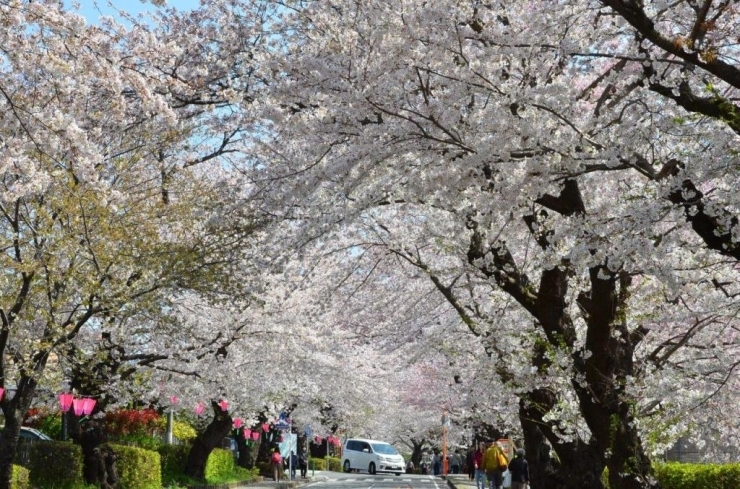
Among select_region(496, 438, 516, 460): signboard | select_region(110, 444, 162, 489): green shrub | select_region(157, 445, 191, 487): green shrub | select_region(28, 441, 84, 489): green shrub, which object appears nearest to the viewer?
select_region(28, 441, 84, 489): green shrub

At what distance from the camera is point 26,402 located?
40.4 ft

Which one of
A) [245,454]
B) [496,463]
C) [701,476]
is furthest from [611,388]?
[245,454]

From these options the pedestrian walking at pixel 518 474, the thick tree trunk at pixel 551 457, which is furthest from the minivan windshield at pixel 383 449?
the thick tree trunk at pixel 551 457

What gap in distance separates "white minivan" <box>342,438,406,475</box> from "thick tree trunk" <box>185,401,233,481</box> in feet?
71.9

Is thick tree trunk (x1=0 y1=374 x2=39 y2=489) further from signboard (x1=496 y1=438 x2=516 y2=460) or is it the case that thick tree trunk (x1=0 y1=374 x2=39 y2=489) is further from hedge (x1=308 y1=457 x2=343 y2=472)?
hedge (x1=308 y1=457 x2=343 y2=472)

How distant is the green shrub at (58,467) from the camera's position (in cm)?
1661

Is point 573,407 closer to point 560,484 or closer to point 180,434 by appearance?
point 560,484

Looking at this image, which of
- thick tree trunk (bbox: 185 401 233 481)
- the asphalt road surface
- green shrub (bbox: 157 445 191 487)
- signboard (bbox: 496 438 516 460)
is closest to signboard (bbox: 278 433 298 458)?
the asphalt road surface

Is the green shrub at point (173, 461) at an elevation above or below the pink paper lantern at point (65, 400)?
below

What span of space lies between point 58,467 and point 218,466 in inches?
453

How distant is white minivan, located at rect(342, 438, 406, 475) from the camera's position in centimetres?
4512

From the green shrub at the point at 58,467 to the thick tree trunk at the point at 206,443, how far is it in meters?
7.50

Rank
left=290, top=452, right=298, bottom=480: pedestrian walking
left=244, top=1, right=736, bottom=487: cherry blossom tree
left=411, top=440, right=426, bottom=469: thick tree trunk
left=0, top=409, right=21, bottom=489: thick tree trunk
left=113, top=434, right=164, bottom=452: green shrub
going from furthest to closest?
left=411, top=440, right=426, bottom=469: thick tree trunk → left=290, top=452, right=298, bottom=480: pedestrian walking → left=113, top=434, right=164, bottom=452: green shrub → left=0, top=409, right=21, bottom=489: thick tree trunk → left=244, top=1, right=736, bottom=487: cherry blossom tree

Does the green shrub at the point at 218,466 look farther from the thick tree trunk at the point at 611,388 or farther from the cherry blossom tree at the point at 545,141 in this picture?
the cherry blossom tree at the point at 545,141
